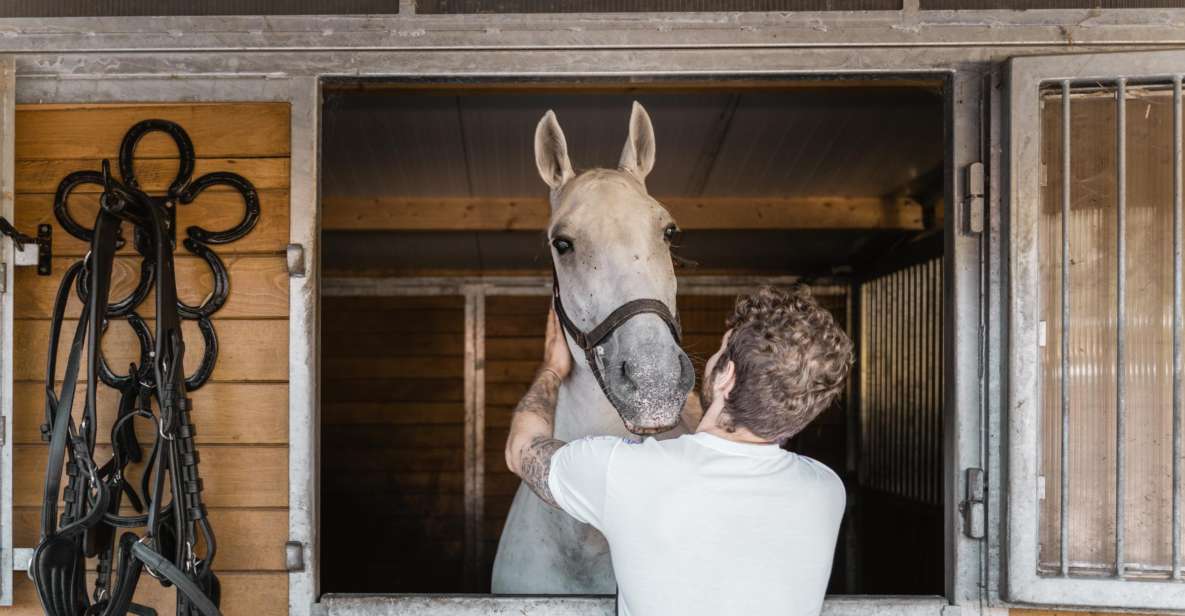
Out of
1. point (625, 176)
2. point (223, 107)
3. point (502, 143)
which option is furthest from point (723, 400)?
point (502, 143)

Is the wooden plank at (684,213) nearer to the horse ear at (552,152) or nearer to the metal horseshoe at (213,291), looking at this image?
the horse ear at (552,152)

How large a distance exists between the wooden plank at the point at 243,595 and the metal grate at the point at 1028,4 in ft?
6.24

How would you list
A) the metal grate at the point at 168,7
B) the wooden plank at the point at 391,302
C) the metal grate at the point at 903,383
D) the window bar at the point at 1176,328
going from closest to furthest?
1. the window bar at the point at 1176,328
2. the metal grate at the point at 168,7
3. the metal grate at the point at 903,383
4. the wooden plank at the point at 391,302

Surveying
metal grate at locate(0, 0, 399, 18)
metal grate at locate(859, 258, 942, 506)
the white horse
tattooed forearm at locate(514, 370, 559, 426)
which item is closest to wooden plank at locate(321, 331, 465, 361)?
metal grate at locate(859, 258, 942, 506)

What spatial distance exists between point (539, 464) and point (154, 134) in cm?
121

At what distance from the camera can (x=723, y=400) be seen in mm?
1418

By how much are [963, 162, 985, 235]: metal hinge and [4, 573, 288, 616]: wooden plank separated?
5.47 feet

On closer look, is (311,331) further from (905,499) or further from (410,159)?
(905,499)

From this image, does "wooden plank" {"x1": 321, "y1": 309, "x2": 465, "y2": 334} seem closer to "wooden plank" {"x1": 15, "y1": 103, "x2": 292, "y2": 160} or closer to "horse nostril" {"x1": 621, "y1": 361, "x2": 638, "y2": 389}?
"wooden plank" {"x1": 15, "y1": 103, "x2": 292, "y2": 160}

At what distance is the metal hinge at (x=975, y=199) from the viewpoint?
195 centimetres

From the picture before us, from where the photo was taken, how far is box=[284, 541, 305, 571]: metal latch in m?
1.94

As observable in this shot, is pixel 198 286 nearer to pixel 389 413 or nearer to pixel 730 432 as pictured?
pixel 730 432

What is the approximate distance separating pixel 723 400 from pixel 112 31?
1.60 meters

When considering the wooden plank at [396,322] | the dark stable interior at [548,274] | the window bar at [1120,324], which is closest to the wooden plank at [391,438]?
the dark stable interior at [548,274]
